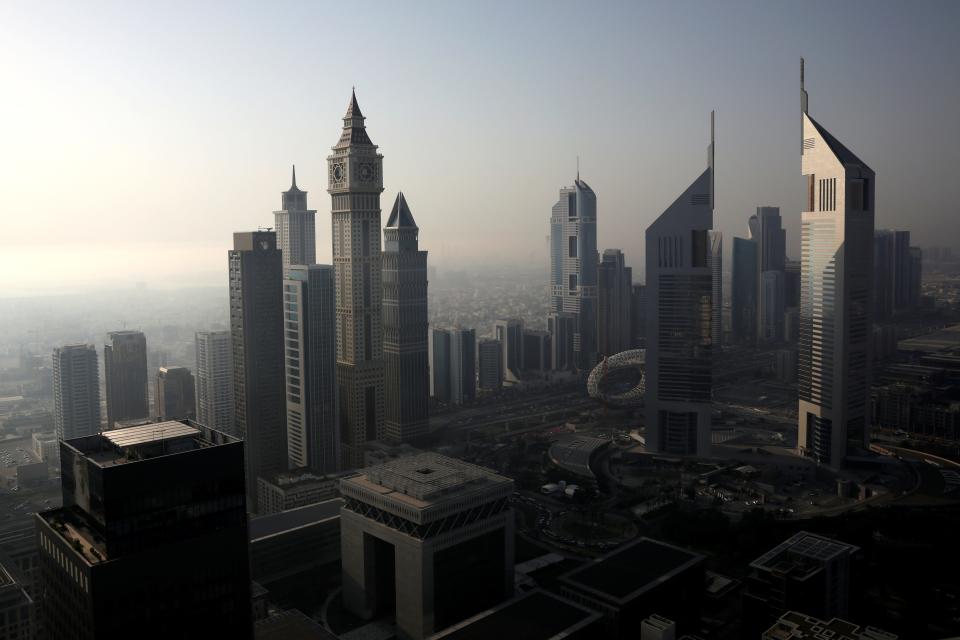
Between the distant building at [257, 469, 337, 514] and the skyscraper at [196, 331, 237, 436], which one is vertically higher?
the skyscraper at [196, 331, 237, 436]

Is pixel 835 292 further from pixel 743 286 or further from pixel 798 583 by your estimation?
pixel 743 286

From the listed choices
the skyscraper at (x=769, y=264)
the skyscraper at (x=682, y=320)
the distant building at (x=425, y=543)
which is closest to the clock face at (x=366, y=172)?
the skyscraper at (x=682, y=320)

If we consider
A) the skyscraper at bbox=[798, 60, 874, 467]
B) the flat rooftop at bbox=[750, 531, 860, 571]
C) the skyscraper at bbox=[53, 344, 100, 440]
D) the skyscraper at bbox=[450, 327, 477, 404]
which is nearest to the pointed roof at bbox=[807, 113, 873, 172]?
the skyscraper at bbox=[798, 60, 874, 467]

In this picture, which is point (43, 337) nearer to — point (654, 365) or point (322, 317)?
point (322, 317)

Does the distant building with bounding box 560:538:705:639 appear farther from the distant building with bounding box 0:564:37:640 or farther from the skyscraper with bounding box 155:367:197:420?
the skyscraper with bounding box 155:367:197:420

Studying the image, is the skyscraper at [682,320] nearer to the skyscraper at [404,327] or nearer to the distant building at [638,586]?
the skyscraper at [404,327]

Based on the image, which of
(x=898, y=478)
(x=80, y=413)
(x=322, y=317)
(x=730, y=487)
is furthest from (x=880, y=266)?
(x=80, y=413)
